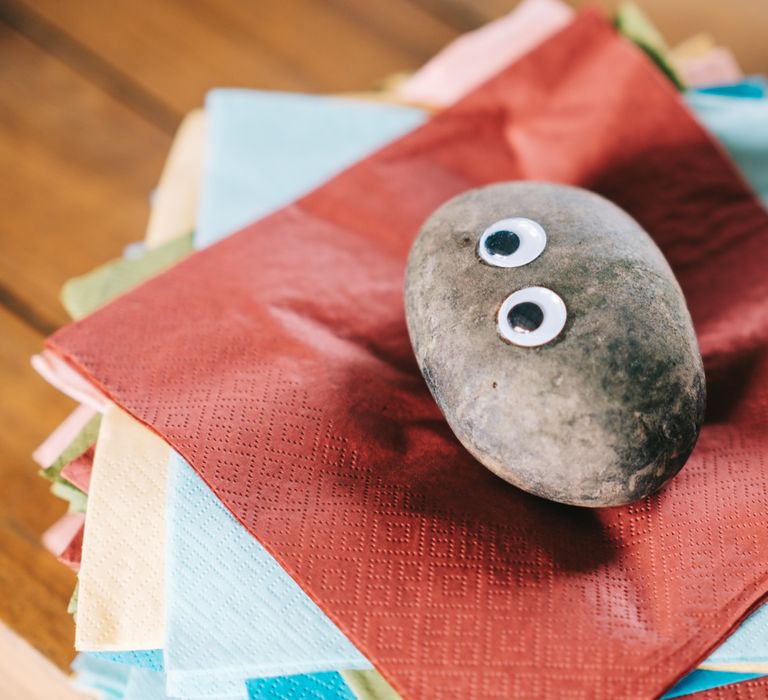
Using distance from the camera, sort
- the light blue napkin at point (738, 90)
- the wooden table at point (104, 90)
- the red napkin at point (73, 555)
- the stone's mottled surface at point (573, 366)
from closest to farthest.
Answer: the stone's mottled surface at point (573, 366), the red napkin at point (73, 555), the wooden table at point (104, 90), the light blue napkin at point (738, 90)

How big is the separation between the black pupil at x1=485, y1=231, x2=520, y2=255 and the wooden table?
1.22 feet

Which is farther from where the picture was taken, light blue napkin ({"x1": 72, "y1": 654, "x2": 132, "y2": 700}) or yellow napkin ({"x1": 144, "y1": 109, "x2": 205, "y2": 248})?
yellow napkin ({"x1": 144, "y1": 109, "x2": 205, "y2": 248})

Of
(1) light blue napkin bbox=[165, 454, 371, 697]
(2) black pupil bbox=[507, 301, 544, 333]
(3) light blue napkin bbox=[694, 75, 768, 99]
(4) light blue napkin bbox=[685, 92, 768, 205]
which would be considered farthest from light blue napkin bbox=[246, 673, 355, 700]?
(3) light blue napkin bbox=[694, 75, 768, 99]

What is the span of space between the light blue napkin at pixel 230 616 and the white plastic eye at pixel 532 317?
19 cm

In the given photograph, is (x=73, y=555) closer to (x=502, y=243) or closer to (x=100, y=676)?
(x=100, y=676)

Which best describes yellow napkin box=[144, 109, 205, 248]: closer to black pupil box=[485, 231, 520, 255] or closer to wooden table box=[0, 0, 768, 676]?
wooden table box=[0, 0, 768, 676]

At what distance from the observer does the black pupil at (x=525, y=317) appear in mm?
438

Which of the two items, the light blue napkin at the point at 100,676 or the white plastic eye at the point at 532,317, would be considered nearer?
the white plastic eye at the point at 532,317

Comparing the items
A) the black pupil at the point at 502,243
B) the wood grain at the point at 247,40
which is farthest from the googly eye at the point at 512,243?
the wood grain at the point at 247,40

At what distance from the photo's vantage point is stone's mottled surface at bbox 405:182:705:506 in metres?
0.43

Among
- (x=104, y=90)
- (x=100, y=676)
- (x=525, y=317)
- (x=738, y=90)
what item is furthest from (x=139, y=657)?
(x=738, y=90)

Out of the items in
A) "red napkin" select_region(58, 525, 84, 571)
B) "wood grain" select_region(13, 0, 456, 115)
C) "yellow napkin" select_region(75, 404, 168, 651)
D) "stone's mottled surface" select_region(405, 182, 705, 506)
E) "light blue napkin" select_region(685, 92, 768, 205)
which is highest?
"light blue napkin" select_region(685, 92, 768, 205)

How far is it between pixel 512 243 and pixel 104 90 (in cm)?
52

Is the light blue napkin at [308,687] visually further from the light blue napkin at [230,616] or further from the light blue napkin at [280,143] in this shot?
the light blue napkin at [280,143]
